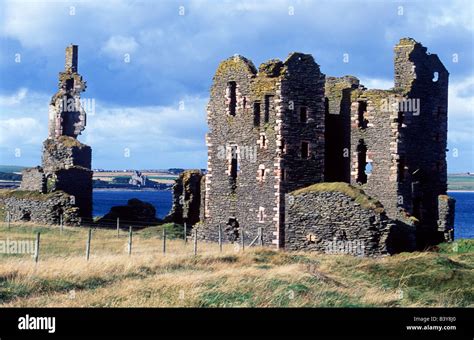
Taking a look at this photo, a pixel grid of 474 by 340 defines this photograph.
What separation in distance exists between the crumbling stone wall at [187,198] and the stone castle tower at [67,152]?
6524 mm

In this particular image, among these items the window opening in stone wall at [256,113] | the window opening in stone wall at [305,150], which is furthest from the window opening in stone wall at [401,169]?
the window opening in stone wall at [256,113]

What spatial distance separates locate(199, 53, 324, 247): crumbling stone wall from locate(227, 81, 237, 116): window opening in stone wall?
56 millimetres

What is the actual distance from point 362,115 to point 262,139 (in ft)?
20.4

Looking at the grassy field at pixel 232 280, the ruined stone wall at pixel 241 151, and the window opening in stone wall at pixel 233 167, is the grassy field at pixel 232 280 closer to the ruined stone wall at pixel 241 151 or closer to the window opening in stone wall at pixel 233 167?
the ruined stone wall at pixel 241 151

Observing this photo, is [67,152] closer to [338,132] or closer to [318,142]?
[338,132]

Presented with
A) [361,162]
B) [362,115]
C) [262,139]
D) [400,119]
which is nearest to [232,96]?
[262,139]

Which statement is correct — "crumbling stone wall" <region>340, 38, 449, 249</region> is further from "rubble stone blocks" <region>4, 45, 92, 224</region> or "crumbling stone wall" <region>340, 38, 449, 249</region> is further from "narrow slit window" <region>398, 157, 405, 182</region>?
"rubble stone blocks" <region>4, 45, 92, 224</region>

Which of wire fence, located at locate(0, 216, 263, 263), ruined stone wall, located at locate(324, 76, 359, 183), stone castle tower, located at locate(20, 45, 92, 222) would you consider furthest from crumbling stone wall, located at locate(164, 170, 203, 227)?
ruined stone wall, located at locate(324, 76, 359, 183)

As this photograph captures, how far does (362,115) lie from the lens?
45.1m

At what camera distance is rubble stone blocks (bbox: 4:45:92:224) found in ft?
178

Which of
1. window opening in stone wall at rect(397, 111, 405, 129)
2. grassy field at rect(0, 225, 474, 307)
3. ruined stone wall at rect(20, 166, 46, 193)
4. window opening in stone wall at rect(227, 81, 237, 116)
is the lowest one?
grassy field at rect(0, 225, 474, 307)

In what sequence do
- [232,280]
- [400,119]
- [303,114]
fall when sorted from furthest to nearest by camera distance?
[400,119]
[303,114]
[232,280]

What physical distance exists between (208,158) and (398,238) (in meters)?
12.4

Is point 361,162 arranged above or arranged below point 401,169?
above
